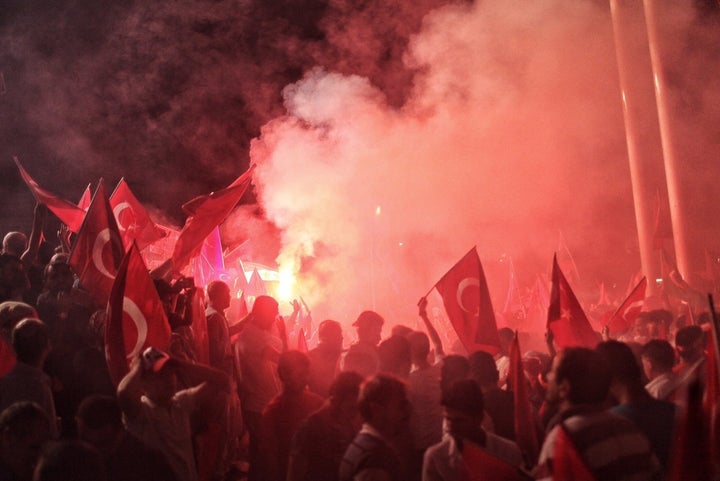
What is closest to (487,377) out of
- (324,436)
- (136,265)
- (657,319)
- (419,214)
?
(324,436)

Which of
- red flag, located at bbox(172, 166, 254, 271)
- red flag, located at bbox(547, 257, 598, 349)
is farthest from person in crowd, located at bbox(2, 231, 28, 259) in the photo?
red flag, located at bbox(547, 257, 598, 349)

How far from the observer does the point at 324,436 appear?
2934 millimetres

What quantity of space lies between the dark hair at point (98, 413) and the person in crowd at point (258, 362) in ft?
5.60

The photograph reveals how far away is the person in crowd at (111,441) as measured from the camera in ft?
8.79

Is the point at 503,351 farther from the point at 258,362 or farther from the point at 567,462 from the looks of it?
the point at 567,462

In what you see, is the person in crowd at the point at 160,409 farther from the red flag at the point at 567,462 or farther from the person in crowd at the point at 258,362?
the red flag at the point at 567,462

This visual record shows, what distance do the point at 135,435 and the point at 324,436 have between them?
0.80 m

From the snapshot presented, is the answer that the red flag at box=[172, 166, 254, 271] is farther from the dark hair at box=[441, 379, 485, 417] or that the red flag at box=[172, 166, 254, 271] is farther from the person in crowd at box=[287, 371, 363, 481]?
the dark hair at box=[441, 379, 485, 417]

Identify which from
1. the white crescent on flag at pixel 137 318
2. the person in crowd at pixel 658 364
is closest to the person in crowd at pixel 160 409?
the white crescent on flag at pixel 137 318

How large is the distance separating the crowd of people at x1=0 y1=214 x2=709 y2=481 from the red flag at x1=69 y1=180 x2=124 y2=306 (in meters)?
0.22

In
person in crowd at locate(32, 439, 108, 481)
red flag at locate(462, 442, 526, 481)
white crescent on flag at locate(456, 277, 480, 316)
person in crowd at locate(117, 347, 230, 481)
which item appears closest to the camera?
person in crowd at locate(32, 439, 108, 481)

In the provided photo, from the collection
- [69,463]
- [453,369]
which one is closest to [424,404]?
[453,369]

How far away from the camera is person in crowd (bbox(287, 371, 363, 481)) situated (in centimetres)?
289

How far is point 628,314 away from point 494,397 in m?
3.65
